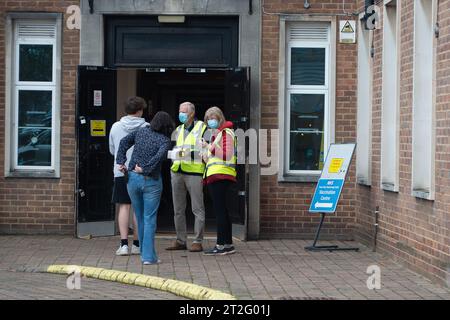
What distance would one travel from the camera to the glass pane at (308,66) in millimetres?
16266

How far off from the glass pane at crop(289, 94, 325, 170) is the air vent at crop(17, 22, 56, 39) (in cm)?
365

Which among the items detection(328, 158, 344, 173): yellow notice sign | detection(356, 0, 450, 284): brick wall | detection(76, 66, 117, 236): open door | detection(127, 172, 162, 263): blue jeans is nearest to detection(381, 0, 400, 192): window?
detection(356, 0, 450, 284): brick wall

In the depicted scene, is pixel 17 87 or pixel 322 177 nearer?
pixel 322 177

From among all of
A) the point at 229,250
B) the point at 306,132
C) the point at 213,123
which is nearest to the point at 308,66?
the point at 306,132

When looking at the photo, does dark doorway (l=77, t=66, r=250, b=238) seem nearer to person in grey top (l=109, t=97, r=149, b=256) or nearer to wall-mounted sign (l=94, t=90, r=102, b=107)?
wall-mounted sign (l=94, t=90, r=102, b=107)

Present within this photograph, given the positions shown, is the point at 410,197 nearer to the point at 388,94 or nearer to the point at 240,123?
the point at 388,94

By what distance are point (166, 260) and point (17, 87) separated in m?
4.37

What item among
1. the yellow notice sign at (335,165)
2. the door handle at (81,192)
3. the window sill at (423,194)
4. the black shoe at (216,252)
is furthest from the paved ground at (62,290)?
the yellow notice sign at (335,165)

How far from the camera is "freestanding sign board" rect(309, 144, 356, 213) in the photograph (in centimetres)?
1462

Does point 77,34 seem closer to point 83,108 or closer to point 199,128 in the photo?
point 83,108

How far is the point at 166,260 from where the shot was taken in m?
13.3

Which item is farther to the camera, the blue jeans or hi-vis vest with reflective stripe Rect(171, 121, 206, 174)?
hi-vis vest with reflective stripe Rect(171, 121, 206, 174)

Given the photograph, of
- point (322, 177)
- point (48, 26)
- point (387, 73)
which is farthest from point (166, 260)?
point (48, 26)

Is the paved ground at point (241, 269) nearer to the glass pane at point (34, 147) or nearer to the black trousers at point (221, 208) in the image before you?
the black trousers at point (221, 208)
